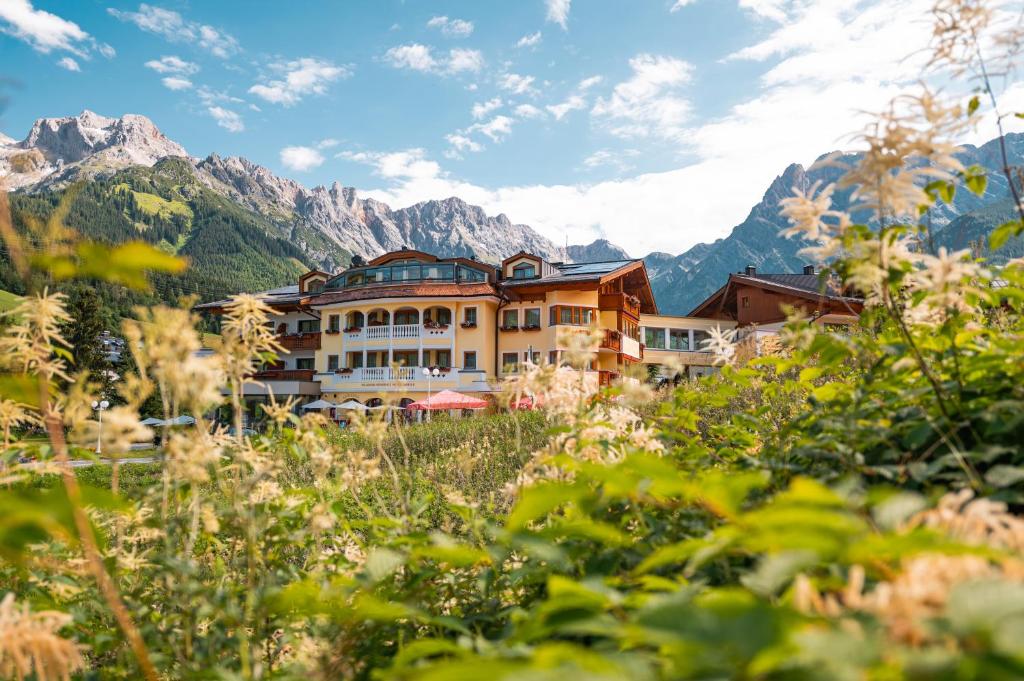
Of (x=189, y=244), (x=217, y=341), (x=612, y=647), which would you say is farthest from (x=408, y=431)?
(x=189, y=244)

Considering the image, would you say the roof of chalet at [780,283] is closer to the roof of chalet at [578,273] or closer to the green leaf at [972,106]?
the roof of chalet at [578,273]

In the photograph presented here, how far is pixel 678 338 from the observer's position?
43969 mm

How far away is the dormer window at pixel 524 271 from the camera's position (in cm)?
3544

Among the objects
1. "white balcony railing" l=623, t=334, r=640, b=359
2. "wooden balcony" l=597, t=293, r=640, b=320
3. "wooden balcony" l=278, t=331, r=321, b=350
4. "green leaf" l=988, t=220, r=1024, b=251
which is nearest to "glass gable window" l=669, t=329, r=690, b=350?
"white balcony railing" l=623, t=334, r=640, b=359

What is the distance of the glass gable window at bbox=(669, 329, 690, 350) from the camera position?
43.6 m

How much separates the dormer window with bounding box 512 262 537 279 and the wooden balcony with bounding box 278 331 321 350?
1423 cm

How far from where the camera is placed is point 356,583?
1.69 m

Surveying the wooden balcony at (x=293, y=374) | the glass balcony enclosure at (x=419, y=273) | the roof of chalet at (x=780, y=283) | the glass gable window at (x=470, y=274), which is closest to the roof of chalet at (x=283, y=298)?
the wooden balcony at (x=293, y=374)

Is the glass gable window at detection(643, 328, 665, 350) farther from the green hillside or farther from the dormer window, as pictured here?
the green hillside

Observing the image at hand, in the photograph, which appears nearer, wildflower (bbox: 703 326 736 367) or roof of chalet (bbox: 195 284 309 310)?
wildflower (bbox: 703 326 736 367)

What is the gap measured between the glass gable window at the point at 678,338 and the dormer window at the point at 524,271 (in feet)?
46.1

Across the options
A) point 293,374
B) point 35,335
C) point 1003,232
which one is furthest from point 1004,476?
point 293,374

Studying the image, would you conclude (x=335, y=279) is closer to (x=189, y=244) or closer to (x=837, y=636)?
(x=837, y=636)

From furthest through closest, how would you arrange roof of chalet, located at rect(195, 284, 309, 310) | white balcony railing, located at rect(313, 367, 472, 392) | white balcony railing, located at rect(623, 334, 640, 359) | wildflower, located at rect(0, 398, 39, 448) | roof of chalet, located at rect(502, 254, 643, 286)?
roof of chalet, located at rect(195, 284, 309, 310) → white balcony railing, located at rect(623, 334, 640, 359) → white balcony railing, located at rect(313, 367, 472, 392) → roof of chalet, located at rect(502, 254, 643, 286) → wildflower, located at rect(0, 398, 39, 448)
